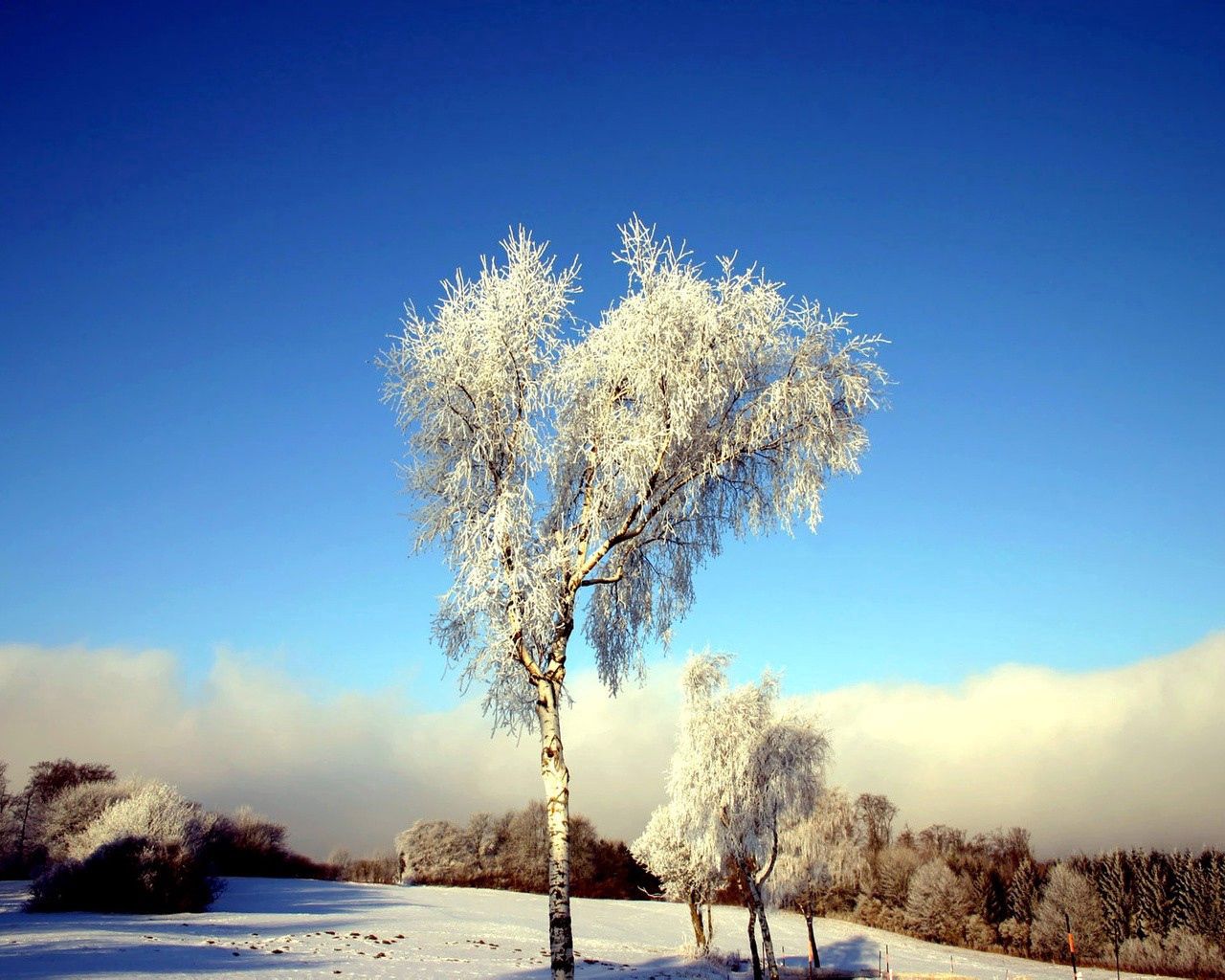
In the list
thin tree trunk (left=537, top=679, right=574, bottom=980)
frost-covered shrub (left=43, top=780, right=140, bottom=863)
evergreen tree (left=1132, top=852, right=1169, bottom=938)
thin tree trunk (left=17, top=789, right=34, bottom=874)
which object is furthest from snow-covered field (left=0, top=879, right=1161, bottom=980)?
thin tree trunk (left=17, top=789, right=34, bottom=874)

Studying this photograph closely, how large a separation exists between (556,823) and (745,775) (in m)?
18.1

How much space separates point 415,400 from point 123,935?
19379 mm

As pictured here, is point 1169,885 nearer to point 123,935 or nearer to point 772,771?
point 772,771

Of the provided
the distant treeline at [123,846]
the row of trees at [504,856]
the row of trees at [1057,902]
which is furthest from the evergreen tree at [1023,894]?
the distant treeline at [123,846]

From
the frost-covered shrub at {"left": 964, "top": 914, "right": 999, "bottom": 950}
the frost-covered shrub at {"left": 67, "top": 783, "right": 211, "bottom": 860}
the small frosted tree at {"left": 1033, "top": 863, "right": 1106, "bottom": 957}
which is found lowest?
the frost-covered shrub at {"left": 964, "top": 914, "right": 999, "bottom": 950}

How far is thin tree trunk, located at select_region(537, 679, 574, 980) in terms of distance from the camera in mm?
11383

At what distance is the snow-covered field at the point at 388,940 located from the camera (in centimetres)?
2028

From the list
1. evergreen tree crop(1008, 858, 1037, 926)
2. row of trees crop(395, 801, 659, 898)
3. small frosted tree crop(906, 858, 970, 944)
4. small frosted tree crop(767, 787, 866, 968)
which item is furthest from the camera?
row of trees crop(395, 801, 659, 898)

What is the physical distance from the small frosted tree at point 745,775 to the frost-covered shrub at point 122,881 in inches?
766

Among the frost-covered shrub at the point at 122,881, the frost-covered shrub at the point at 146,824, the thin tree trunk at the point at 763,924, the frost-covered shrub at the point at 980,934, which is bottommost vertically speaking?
the frost-covered shrub at the point at 980,934

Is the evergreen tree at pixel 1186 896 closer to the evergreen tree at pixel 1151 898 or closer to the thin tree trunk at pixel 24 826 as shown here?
the evergreen tree at pixel 1151 898

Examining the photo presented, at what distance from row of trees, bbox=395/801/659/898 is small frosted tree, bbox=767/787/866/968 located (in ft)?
103

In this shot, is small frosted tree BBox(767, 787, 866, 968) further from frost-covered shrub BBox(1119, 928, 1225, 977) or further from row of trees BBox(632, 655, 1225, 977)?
frost-covered shrub BBox(1119, 928, 1225, 977)

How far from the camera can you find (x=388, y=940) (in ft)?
99.6
